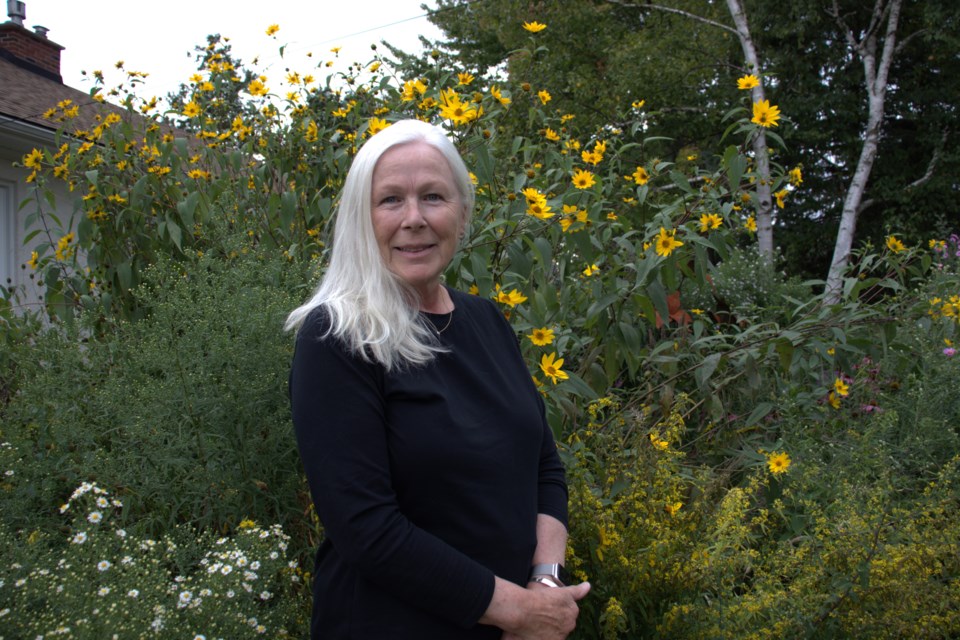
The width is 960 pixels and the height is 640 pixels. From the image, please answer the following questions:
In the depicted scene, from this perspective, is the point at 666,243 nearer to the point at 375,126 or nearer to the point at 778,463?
the point at 778,463

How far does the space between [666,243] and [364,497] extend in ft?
5.33

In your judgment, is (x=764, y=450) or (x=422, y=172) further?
A: (x=764, y=450)

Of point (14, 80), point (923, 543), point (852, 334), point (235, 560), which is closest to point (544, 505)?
point (235, 560)

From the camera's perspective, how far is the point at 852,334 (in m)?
3.22

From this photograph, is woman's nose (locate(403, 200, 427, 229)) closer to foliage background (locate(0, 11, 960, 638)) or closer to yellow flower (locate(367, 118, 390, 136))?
foliage background (locate(0, 11, 960, 638))

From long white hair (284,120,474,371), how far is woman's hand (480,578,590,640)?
0.43 m

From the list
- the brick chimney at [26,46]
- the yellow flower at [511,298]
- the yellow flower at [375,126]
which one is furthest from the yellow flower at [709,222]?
the brick chimney at [26,46]

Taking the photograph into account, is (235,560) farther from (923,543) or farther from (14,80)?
(14,80)

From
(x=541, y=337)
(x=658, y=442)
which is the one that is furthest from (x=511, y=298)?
(x=658, y=442)

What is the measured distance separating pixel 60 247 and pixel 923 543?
3.39 metres

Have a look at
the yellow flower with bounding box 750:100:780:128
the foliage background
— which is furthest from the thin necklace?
the yellow flower with bounding box 750:100:780:128

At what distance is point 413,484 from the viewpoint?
1.44 meters

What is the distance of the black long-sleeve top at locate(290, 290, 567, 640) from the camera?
1348 mm

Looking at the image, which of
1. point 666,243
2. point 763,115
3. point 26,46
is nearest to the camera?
point 666,243
